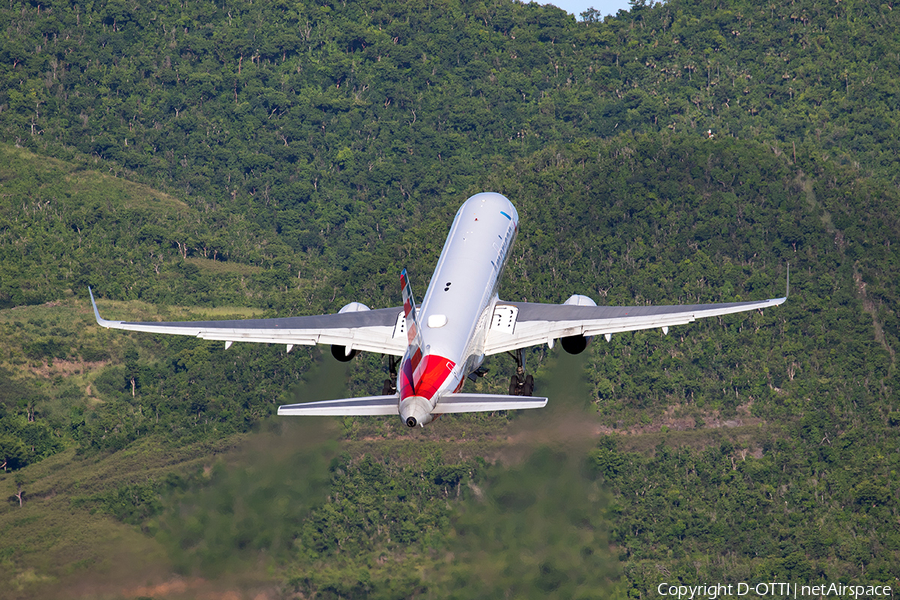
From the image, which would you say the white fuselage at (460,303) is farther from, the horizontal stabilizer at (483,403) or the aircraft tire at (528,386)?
the aircraft tire at (528,386)

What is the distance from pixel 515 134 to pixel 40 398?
92.1 metres

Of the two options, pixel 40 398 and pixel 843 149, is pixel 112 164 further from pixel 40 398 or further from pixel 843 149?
pixel 843 149

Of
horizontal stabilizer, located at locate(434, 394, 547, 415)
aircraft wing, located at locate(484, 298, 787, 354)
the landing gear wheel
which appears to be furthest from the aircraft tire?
horizontal stabilizer, located at locate(434, 394, 547, 415)

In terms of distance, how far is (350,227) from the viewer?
179m

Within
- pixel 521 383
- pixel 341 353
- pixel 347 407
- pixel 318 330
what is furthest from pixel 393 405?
pixel 521 383

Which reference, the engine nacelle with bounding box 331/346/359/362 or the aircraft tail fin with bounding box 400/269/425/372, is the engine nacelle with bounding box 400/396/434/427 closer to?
the aircraft tail fin with bounding box 400/269/425/372

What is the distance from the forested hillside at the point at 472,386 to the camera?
83.5 m

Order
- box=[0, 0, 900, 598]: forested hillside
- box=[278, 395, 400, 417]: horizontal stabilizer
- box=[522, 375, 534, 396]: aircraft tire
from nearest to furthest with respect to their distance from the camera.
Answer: box=[278, 395, 400, 417]: horizontal stabilizer
box=[522, 375, 534, 396]: aircraft tire
box=[0, 0, 900, 598]: forested hillside

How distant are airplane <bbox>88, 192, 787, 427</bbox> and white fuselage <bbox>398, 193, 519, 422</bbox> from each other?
0.05 m

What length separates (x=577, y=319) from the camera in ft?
205

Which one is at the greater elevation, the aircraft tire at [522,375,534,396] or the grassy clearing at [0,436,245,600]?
the aircraft tire at [522,375,534,396]

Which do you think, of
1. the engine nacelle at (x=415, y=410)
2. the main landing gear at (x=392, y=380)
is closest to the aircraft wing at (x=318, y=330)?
the main landing gear at (x=392, y=380)

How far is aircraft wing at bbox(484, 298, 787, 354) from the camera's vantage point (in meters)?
60.2

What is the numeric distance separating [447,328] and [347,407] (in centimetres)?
748
